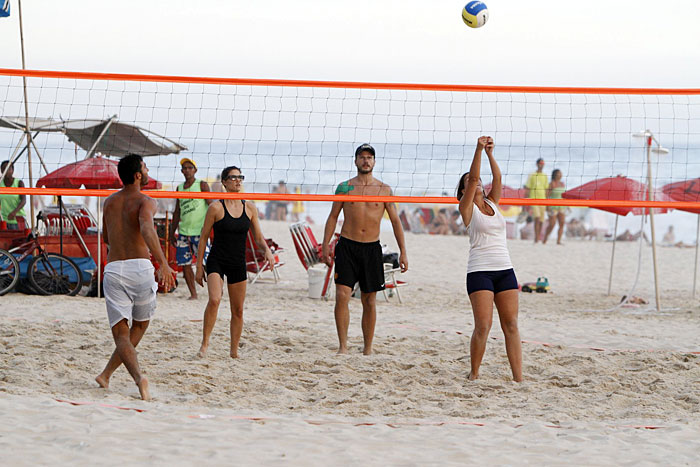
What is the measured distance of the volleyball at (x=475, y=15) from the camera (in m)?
7.09

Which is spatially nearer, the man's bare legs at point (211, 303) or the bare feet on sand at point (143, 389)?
the bare feet on sand at point (143, 389)

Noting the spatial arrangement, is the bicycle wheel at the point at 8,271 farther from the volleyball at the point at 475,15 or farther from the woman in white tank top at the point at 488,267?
the woman in white tank top at the point at 488,267

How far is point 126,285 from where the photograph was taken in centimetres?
442

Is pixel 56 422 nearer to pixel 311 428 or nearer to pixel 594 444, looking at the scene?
pixel 311 428

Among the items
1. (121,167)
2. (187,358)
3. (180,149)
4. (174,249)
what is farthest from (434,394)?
(180,149)

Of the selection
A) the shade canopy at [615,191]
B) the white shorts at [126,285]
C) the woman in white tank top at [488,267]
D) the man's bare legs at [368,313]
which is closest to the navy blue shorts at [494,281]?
the woman in white tank top at [488,267]

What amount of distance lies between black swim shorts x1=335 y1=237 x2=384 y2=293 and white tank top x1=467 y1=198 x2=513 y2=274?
1.03 meters

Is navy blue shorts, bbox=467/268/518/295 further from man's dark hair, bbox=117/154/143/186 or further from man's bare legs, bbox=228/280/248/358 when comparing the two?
man's dark hair, bbox=117/154/143/186

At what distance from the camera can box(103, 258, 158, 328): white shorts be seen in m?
4.41

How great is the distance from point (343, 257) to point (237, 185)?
90 cm

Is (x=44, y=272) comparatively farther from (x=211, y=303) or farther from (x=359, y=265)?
(x=359, y=265)

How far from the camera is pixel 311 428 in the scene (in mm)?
3914

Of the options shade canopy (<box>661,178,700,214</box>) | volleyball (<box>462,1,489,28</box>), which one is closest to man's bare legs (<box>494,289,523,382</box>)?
volleyball (<box>462,1,489,28</box>)

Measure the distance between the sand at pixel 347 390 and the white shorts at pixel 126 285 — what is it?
1.55 ft
